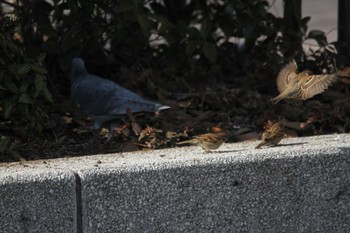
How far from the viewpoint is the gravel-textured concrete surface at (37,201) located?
4.32m

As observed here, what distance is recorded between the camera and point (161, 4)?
25.0ft

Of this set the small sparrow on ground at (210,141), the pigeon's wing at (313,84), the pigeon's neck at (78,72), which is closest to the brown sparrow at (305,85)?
the pigeon's wing at (313,84)

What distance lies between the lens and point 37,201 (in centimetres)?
437

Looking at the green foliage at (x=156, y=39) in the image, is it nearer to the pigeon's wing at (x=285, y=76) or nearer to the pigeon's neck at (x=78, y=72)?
the pigeon's neck at (x=78, y=72)

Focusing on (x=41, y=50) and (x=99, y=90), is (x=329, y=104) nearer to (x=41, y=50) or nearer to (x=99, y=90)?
(x=99, y=90)

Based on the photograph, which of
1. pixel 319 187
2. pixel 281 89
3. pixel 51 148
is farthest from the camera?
pixel 281 89

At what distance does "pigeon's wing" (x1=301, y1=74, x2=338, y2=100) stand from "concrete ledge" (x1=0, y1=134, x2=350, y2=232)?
22.7 inches

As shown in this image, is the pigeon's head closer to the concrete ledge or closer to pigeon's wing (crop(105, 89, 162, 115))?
pigeon's wing (crop(105, 89, 162, 115))

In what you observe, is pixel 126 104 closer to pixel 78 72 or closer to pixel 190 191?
pixel 78 72

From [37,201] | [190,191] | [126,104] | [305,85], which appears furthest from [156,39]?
[37,201]

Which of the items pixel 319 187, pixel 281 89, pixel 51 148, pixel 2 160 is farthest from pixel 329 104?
pixel 2 160

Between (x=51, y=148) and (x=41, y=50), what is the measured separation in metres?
1.19

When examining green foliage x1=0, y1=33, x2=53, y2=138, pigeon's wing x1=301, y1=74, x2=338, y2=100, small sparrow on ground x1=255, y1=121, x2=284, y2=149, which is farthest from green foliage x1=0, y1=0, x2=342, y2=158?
small sparrow on ground x1=255, y1=121, x2=284, y2=149

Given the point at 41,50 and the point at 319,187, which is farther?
the point at 41,50
